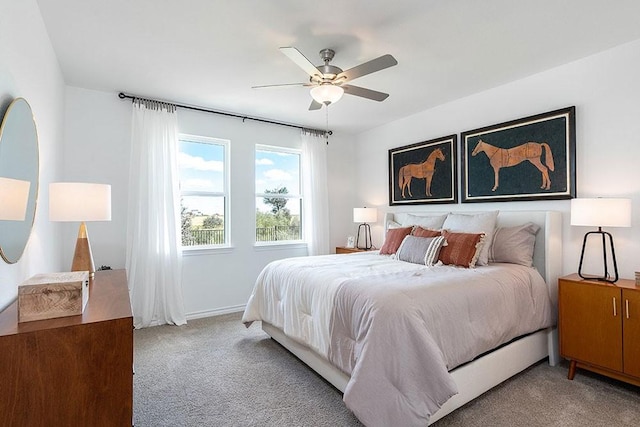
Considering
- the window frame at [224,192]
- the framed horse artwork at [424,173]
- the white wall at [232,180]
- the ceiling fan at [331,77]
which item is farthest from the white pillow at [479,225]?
the window frame at [224,192]

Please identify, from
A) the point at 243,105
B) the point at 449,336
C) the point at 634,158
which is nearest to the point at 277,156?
the point at 243,105

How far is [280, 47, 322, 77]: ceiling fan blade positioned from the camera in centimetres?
199

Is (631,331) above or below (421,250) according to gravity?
below

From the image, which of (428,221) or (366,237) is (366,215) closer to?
(366,237)

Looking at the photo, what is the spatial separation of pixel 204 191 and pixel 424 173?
9.35 feet

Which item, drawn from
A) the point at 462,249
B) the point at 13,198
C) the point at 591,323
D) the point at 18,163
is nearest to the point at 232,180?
the point at 18,163

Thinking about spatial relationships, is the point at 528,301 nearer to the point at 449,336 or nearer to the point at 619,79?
the point at 449,336

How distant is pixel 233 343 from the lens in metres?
3.07

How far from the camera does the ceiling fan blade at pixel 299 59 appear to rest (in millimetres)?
1988

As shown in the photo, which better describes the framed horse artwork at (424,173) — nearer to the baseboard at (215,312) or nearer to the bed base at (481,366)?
the bed base at (481,366)

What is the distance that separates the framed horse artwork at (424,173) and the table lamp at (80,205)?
3429 mm

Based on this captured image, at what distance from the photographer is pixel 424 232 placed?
3219mm

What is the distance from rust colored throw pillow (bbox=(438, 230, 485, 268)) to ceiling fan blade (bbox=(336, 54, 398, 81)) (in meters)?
1.62

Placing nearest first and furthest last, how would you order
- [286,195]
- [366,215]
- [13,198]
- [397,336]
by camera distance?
[13,198] → [397,336] → [366,215] → [286,195]
